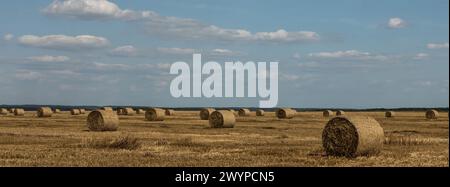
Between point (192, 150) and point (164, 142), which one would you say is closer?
point (192, 150)

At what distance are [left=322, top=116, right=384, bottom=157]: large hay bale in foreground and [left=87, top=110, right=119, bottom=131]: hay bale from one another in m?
18.8

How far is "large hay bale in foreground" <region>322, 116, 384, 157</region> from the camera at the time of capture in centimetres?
2155

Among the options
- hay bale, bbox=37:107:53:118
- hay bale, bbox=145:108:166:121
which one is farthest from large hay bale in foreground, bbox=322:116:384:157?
hay bale, bbox=37:107:53:118

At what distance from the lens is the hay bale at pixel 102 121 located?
38.4 meters

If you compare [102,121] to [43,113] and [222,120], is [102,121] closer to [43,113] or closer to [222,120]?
[222,120]

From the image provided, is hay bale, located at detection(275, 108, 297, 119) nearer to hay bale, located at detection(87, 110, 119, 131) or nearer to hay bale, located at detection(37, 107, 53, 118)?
hay bale, located at detection(37, 107, 53, 118)

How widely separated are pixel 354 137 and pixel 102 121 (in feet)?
66.1

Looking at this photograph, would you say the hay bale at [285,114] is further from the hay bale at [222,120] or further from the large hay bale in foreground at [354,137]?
the large hay bale in foreground at [354,137]

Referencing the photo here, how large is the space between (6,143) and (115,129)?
12489 millimetres

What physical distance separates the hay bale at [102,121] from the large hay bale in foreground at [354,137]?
18782 millimetres
